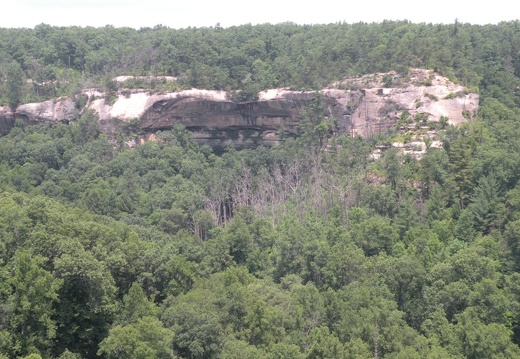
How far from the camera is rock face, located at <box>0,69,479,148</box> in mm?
77375

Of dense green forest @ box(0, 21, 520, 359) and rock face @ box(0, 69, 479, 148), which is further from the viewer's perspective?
rock face @ box(0, 69, 479, 148)

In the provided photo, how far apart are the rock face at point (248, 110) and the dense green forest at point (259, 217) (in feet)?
6.44

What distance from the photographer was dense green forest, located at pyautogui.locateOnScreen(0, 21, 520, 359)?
116 feet

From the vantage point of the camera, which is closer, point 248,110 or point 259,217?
point 259,217

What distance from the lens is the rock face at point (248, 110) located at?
254ft

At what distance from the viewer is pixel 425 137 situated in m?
69.4

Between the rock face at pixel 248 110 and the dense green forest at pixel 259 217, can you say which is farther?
the rock face at pixel 248 110

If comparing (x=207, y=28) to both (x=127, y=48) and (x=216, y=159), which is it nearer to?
(x=127, y=48)

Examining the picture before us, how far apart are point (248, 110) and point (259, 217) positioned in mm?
26850

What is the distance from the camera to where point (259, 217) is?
63.5 m

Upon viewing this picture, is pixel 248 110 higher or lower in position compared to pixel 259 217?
higher

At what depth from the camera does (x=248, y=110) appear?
8750 cm

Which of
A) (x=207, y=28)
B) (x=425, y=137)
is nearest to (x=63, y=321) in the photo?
(x=425, y=137)

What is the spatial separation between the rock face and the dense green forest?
77.2 inches
